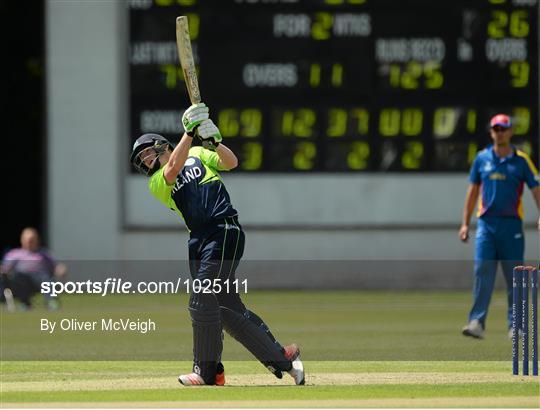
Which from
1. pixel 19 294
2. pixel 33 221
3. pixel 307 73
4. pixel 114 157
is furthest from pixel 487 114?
pixel 33 221

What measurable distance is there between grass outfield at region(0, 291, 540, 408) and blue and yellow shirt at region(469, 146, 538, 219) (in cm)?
120

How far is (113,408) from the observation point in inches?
368

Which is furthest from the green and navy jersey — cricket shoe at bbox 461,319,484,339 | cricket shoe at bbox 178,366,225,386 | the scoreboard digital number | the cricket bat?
the scoreboard digital number

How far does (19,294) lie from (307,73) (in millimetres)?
5144

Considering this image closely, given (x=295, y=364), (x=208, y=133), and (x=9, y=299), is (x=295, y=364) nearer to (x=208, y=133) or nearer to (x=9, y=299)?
(x=208, y=133)

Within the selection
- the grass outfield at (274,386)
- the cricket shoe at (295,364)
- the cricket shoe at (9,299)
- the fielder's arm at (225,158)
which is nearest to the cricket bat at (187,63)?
the fielder's arm at (225,158)

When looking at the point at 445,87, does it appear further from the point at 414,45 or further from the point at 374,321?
the point at 374,321

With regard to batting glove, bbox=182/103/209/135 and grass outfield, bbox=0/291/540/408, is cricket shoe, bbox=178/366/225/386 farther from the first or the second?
batting glove, bbox=182/103/209/135

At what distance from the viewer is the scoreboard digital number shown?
2208 cm

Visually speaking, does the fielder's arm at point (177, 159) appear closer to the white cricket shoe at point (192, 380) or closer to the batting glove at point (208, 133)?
the batting glove at point (208, 133)

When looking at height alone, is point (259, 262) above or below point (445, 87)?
below

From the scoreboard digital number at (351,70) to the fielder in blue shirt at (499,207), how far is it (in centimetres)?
724

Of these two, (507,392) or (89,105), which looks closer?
(507,392)

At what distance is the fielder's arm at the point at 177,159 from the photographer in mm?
10484
